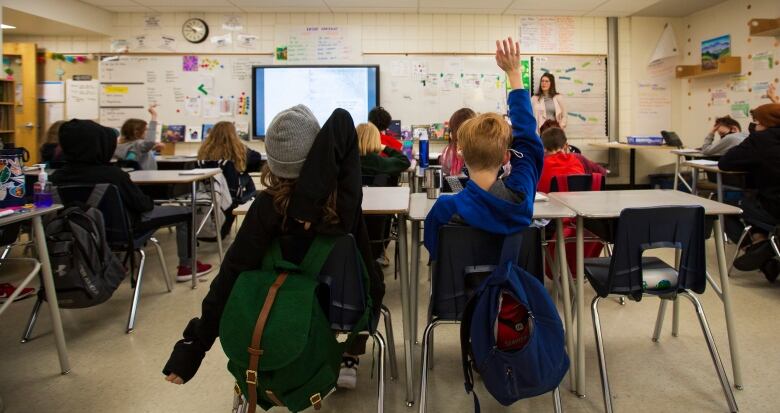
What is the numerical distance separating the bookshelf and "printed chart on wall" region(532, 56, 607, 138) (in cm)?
627

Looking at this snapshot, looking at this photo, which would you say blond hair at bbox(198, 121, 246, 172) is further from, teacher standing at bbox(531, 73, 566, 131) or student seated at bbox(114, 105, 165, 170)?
teacher standing at bbox(531, 73, 566, 131)

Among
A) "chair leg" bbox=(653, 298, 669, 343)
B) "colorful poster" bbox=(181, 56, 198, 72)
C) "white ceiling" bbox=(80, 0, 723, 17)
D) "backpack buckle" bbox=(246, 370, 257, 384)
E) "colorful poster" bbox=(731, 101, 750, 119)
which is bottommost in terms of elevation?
"chair leg" bbox=(653, 298, 669, 343)

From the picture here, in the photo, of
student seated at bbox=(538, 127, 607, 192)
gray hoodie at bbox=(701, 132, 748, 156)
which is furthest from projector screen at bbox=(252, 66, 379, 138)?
student seated at bbox=(538, 127, 607, 192)

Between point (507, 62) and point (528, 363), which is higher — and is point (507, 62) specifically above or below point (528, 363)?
above

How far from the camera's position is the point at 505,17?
21.2 ft

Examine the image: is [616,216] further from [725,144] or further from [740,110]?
[740,110]

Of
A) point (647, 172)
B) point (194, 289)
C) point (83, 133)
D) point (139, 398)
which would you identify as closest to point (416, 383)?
point (139, 398)

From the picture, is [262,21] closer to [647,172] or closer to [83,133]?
[83,133]

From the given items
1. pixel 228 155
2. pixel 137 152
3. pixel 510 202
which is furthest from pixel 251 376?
pixel 137 152

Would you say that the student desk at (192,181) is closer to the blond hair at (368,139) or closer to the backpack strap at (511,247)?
the blond hair at (368,139)

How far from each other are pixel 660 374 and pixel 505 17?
17.3 feet

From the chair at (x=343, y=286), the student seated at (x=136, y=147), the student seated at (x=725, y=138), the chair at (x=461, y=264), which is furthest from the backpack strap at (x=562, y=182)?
the student seated at (x=136, y=147)

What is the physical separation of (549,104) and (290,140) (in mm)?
5632

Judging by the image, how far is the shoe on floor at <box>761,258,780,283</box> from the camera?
3199 millimetres
